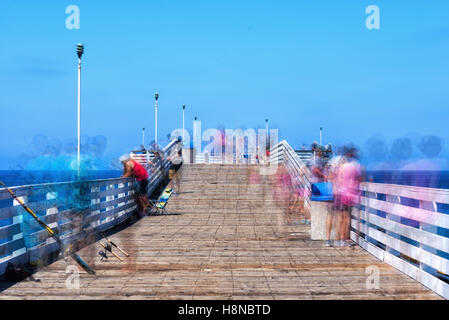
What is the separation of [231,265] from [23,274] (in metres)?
3.06

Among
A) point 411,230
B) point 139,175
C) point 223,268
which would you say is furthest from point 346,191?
point 139,175

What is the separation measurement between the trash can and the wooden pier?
33cm

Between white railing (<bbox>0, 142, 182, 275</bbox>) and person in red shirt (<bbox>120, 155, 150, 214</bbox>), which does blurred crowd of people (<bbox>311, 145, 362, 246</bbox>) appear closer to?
white railing (<bbox>0, 142, 182, 275</bbox>)

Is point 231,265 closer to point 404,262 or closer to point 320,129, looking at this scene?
point 404,262

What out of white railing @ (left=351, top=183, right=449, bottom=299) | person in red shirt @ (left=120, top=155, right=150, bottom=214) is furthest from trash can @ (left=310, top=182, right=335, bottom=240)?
person in red shirt @ (left=120, top=155, right=150, bottom=214)

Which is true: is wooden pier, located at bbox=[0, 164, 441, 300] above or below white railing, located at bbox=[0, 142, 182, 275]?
below

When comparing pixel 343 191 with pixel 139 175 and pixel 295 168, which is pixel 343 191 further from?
pixel 295 168

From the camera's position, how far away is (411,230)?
7262mm

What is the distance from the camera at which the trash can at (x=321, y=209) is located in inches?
439

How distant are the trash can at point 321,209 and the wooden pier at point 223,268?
33cm

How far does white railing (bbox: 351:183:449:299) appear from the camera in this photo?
20.5ft
